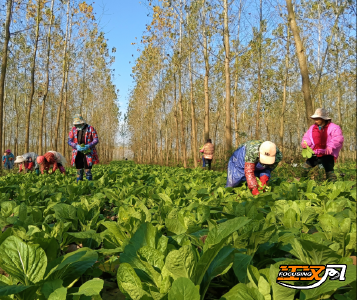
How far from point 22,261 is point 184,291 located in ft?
2.73

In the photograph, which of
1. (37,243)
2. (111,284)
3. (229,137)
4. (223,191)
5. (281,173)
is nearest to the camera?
(37,243)

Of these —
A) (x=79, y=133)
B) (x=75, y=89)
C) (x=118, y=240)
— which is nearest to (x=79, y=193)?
(x=118, y=240)

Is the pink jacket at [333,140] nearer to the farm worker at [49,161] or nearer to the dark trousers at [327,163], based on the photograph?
the dark trousers at [327,163]

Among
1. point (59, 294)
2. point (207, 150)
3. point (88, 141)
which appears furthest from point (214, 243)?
point (207, 150)

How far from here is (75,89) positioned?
30609 mm

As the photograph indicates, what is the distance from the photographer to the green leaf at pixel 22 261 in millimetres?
1292

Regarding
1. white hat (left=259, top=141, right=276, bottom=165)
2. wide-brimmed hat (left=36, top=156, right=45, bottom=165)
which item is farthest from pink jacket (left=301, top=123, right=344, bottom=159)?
wide-brimmed hat (left=36, top=156, right=45, bottom=165)

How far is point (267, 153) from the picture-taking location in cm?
421

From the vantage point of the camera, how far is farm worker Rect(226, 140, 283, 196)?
13.7 feet

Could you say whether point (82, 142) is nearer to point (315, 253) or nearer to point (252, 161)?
point (252, 161)

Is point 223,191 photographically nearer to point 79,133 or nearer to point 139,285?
point 139,285

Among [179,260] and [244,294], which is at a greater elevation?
[179,260]

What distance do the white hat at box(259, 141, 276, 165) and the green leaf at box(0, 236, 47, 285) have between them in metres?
3.51

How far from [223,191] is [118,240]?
208 centimetres
